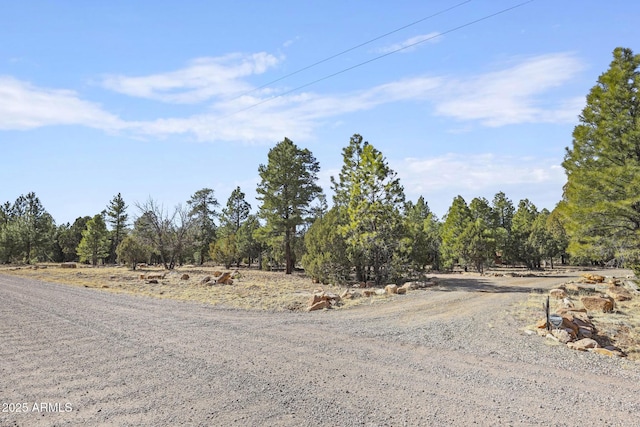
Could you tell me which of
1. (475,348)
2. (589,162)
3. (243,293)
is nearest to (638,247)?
(589,162)

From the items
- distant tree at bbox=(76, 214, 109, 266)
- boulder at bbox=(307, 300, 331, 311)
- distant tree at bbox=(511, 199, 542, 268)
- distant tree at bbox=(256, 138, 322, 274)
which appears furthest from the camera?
distant tree at bbox=(76, 214, 109, 266)

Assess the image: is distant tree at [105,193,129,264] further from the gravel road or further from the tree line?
the gravel road

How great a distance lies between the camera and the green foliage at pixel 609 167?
63.7 feet

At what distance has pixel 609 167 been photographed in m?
20.3

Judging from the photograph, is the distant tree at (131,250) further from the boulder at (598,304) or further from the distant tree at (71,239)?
the boulder at (598,304)

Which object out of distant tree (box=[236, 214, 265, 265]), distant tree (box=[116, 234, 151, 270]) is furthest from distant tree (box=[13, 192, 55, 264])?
distant tree (box=[236, 214, 265, 265])

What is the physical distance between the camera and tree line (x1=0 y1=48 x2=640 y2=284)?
20266 millimetres

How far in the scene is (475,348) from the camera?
8.59 m

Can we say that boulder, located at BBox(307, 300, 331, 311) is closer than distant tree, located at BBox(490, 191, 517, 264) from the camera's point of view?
Yes

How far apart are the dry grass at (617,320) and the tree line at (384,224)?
15.4 ft

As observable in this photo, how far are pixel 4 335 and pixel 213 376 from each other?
6.37 metres

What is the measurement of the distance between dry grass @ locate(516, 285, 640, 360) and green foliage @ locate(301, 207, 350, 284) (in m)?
10.5

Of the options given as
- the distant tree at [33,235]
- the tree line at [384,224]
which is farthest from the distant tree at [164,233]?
the distant tree at [33,235]

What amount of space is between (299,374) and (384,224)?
1680cm
